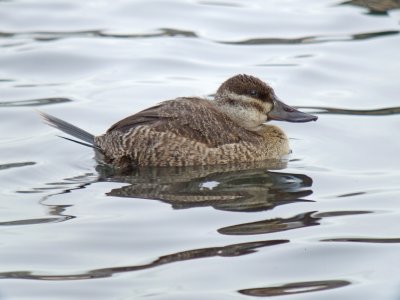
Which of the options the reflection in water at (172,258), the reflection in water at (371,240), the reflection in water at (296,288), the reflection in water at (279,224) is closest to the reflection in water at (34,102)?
the reflection in water at (279,224)

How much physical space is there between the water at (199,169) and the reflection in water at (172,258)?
2 centimetres

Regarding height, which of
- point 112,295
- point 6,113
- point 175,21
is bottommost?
point 112,295

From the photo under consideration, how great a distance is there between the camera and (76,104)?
1345 centimetres

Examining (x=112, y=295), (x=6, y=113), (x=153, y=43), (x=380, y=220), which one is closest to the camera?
(x=112, y=295)

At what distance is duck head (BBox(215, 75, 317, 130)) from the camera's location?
11445mm

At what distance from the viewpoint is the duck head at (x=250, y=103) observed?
11.4 m

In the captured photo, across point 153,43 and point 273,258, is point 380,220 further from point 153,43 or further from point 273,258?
point 153,43

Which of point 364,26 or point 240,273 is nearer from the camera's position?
point 240,273

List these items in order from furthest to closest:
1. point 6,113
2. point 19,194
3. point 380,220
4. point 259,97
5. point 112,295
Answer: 1. point 6,113
2. point 259,97
3. point 19,194
4. point 380,220
5. point 112,295

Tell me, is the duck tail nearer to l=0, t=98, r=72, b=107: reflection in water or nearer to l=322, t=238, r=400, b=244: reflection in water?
l=0, t=98, r=72, b=107: reflection in water

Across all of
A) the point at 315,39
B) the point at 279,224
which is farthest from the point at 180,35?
the point at 279,224

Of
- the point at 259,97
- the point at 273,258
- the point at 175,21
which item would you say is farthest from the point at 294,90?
the point at 273,258

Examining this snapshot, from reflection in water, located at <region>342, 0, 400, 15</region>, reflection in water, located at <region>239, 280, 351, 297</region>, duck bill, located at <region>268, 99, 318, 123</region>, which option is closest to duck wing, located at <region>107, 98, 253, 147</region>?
duck bill, located at <region>268, 99, 318, 123</region>

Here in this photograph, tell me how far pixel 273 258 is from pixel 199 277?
0.64 meters
